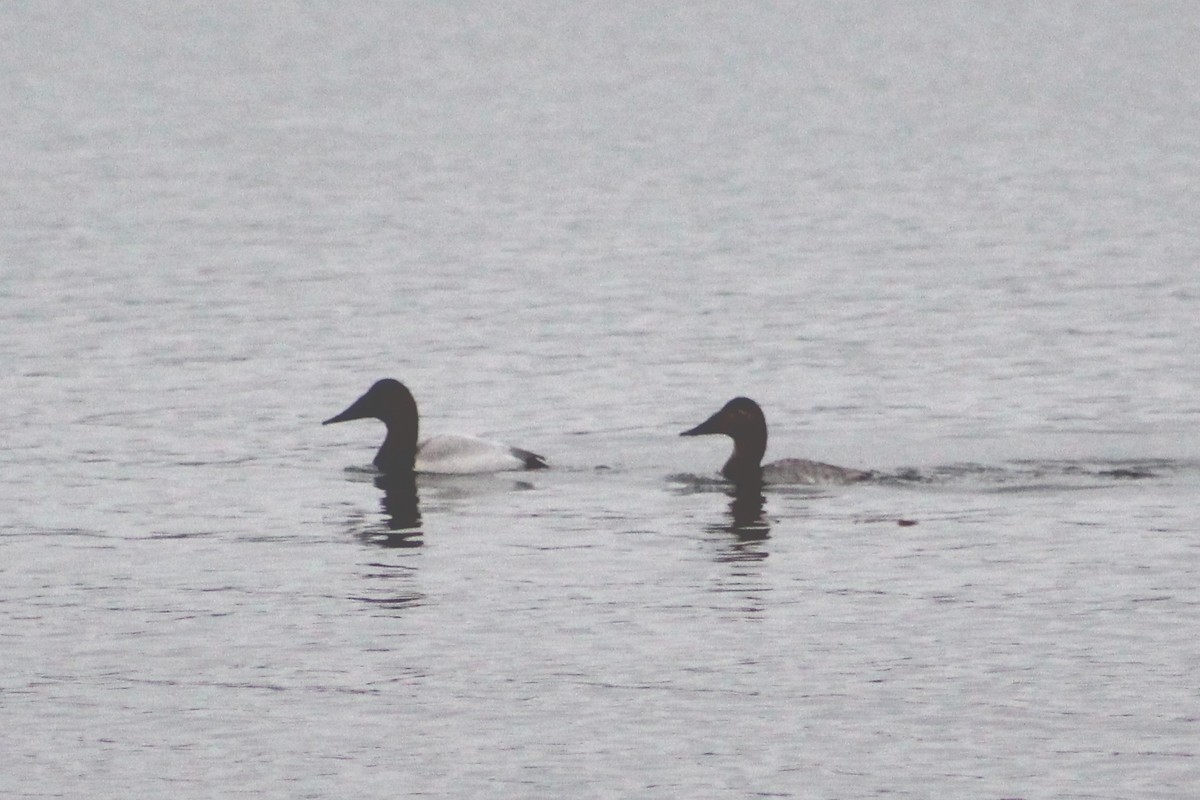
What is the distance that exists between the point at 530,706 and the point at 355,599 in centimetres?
278

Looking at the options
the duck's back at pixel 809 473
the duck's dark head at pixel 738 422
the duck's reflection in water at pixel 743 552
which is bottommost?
the duck's reflection in water at pixel 743 552

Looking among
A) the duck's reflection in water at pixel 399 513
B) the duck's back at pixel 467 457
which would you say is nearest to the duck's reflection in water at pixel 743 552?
the duck's back at pixel 467 457

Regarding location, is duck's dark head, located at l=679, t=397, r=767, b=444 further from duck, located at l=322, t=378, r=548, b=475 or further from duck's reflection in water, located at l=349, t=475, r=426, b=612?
duck's reflection in water, located at l=349, t=475, r=426, b=612

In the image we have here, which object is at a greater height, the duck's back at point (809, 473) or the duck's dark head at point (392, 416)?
the duck's dark head at point (392, 416)

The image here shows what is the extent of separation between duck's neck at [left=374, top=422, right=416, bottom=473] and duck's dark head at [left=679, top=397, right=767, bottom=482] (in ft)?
6.96

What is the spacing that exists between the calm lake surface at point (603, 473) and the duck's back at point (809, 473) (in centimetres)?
20

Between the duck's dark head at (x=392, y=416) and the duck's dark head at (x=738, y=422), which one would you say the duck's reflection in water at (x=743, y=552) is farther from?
the duck's dark head at (x=392, y=416)

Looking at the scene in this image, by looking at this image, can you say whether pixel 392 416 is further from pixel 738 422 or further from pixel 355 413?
pixel 738 422

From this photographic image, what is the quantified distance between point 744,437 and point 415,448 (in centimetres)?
255

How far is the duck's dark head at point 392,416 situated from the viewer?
20.2 metres

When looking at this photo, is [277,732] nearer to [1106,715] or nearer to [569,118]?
[1106,715]

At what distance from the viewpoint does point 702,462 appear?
20250 mm

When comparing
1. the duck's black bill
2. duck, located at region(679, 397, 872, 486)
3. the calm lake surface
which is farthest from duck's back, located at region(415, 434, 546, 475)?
duck, located at region(679, 397, 872, 486)

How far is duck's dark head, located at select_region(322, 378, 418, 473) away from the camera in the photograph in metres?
20.2
